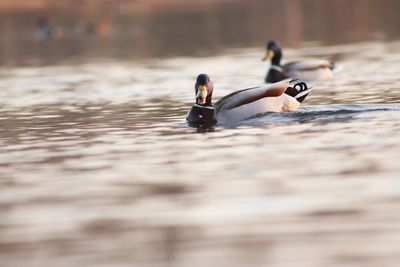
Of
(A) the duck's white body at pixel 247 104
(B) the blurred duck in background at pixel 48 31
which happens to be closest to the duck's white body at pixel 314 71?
(A) the duck's white body at pixel 247 104

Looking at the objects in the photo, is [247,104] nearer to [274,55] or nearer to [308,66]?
[308,66]

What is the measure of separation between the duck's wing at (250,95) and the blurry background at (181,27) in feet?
64.3

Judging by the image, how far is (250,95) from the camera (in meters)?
18.0

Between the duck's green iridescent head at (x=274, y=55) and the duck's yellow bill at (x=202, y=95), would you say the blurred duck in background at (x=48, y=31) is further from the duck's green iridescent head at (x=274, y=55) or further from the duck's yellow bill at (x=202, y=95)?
the duck's yellow bill at (x=202, y=95)

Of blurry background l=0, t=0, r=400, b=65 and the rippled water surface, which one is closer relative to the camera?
the rippled water surface

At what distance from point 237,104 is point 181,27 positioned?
38314 mm

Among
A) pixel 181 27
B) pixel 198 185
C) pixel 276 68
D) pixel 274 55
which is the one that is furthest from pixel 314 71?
pixel 181 27

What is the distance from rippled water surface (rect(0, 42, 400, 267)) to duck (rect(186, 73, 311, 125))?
203mm

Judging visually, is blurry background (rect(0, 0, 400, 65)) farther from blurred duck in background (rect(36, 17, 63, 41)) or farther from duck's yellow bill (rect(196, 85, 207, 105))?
duck's yellow bill (rect(196, 85, 207, 105))

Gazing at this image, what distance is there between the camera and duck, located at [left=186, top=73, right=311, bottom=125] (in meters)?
18.0

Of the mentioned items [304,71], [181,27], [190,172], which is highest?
[190,172]

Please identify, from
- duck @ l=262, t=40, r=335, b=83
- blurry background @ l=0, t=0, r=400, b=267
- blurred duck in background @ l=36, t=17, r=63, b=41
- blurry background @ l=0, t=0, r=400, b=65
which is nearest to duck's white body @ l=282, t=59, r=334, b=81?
duck @ l=262, t=40, r=335, b=83

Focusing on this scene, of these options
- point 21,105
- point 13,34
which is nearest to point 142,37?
point 13,34

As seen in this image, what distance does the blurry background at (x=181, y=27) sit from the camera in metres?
42.1
